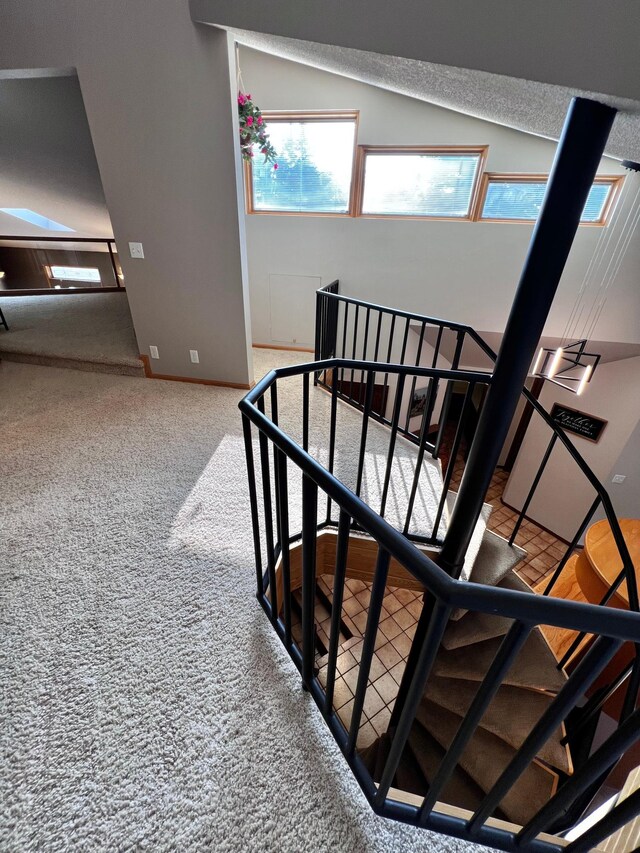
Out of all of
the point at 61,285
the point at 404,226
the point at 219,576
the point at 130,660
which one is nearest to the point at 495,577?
the point at 219,576

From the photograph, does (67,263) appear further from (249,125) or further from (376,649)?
(376,649)

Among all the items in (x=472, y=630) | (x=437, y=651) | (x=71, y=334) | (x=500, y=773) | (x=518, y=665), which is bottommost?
(x=500, y=773)

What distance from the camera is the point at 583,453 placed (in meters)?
5.19

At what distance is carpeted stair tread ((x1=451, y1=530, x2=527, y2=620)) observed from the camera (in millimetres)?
1916

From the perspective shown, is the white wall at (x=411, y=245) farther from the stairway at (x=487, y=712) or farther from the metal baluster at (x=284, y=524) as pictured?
the metal baluster at (x=284, y=524)

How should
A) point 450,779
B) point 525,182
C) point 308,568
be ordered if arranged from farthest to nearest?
point 525,182
point 450,779
point 308,568

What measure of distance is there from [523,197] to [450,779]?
518 cm

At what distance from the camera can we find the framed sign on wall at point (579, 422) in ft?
16.4

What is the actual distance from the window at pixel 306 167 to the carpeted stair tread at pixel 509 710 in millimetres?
4726

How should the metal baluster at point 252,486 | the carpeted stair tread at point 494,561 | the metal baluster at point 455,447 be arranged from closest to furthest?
1. the metal baluster at point 252,486
2. the metal baluster at point 455,447
3. the carpeted stair tread at point 494,561

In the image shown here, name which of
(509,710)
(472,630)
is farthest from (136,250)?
(509,710)

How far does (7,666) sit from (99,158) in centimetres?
310

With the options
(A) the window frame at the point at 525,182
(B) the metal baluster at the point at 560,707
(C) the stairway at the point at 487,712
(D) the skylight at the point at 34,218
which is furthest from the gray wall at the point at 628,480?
(D) the skylight at the point at 34,218

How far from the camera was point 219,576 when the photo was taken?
4.96 ft
